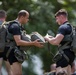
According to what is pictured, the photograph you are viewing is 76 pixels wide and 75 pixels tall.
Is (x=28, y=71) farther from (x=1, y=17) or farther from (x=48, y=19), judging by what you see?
(x=1, y=17)

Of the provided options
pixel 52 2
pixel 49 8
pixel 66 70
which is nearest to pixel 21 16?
pixel 66 70

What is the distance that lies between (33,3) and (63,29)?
9.82 meters

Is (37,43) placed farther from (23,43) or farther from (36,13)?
(36,13)

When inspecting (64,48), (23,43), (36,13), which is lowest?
(36,13)

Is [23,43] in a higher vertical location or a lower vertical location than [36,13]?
higher

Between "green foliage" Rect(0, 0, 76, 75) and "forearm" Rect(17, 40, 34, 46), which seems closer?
"forearm" Rect(17, 40, 34, 46)

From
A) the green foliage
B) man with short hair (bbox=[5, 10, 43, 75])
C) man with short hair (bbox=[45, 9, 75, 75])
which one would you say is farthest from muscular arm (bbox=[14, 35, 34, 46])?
the green foliage

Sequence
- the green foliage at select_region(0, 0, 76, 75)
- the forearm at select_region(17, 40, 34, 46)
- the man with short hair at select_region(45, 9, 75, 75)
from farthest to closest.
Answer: the green foliage at select_region(0, 0, 76, 75) < the forearm at select_region(17, 40, 34, 46) < the man with short hair at select_region(45, 9, 75, 75)

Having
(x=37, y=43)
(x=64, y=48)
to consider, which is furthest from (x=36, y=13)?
(x=64, y=48)

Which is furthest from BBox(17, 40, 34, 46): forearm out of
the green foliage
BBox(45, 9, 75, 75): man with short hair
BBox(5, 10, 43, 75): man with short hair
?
the green foliage

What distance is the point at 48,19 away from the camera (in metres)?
21.6

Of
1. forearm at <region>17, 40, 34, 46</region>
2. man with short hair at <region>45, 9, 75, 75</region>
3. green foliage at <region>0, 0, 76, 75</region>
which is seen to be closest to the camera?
man with short hair at <region>45, 9, 75, 75</region>

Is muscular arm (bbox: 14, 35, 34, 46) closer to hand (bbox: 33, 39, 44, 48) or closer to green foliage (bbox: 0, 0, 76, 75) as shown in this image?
hand (bbox: 33, 39, 44, 48)

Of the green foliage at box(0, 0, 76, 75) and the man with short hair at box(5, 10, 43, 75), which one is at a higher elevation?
the man with short hair at box(5, 10, 43, 75)
